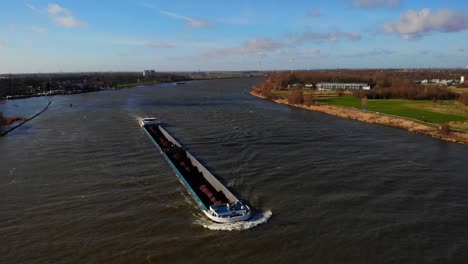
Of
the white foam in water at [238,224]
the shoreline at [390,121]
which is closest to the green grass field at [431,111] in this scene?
the shoreline at [390,121]

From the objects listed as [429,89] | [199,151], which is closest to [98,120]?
[199,151]

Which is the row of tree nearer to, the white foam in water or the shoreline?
the shoreline

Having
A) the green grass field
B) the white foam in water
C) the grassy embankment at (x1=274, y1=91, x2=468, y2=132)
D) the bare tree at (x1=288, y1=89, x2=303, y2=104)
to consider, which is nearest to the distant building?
the grassy embankment at (x1=274, y1=91, x2=468, y2=132)

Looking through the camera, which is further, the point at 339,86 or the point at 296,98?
the point at 339,86

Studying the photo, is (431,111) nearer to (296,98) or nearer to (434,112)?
(434,112)

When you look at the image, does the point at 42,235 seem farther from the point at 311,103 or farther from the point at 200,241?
the point at 311,103

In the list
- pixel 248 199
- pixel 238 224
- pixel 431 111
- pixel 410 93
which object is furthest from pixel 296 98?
pixel 238 224

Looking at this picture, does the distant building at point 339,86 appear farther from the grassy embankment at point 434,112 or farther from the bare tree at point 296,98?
the bare tree at point 296,98
